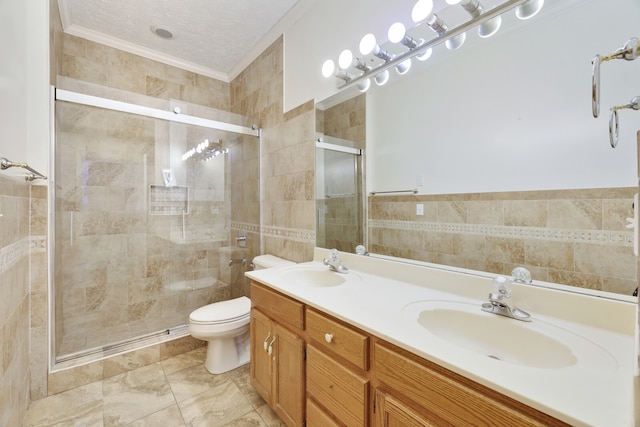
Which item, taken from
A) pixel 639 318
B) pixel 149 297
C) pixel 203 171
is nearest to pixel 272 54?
pixel 203 171

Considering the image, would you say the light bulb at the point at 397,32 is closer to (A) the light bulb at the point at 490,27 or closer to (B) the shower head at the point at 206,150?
(A) the light bulb at the point at 490,27

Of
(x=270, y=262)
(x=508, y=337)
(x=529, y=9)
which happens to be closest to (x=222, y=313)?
(x=270, y=262)

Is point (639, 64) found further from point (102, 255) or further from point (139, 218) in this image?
point (102, 255)

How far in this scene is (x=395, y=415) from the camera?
781 millimetres

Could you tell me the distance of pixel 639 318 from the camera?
58 centimetres

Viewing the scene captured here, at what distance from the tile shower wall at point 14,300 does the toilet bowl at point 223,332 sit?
806 millimetres

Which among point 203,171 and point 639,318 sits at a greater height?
point 203,171

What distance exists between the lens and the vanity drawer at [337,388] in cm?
88

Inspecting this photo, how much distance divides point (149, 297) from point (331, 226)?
194cm

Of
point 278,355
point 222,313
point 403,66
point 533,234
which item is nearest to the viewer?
point 533,234

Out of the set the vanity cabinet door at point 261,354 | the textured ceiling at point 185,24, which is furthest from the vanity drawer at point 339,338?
the textured ceiling at point 185,24

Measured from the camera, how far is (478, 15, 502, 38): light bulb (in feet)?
3.55

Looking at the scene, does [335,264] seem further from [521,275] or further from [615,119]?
[615,119]

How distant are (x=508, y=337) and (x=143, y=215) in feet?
9.47
